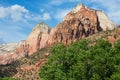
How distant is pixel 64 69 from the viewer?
3895 inches

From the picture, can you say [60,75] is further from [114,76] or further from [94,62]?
[114,76]

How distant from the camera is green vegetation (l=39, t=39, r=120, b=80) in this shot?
84.4 meters

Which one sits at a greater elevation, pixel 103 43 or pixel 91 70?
pixel 103 43

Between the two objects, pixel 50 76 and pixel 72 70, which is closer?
pixel 72 70

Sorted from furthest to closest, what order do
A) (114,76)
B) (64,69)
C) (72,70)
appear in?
(64,69) < (72,70) < (114,76)

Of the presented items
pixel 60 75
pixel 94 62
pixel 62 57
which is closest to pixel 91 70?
pixel 94 62

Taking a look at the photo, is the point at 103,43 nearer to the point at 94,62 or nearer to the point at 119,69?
the point at 94,62

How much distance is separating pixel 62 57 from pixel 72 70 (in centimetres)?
984

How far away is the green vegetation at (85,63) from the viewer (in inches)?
3324

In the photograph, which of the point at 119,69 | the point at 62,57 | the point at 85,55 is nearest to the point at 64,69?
the point at 62,57

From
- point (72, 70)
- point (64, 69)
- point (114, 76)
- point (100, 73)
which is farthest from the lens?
point (64, 69)

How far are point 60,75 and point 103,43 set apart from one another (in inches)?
529

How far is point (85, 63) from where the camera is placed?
8912cm

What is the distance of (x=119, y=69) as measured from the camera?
7838 centimetres
